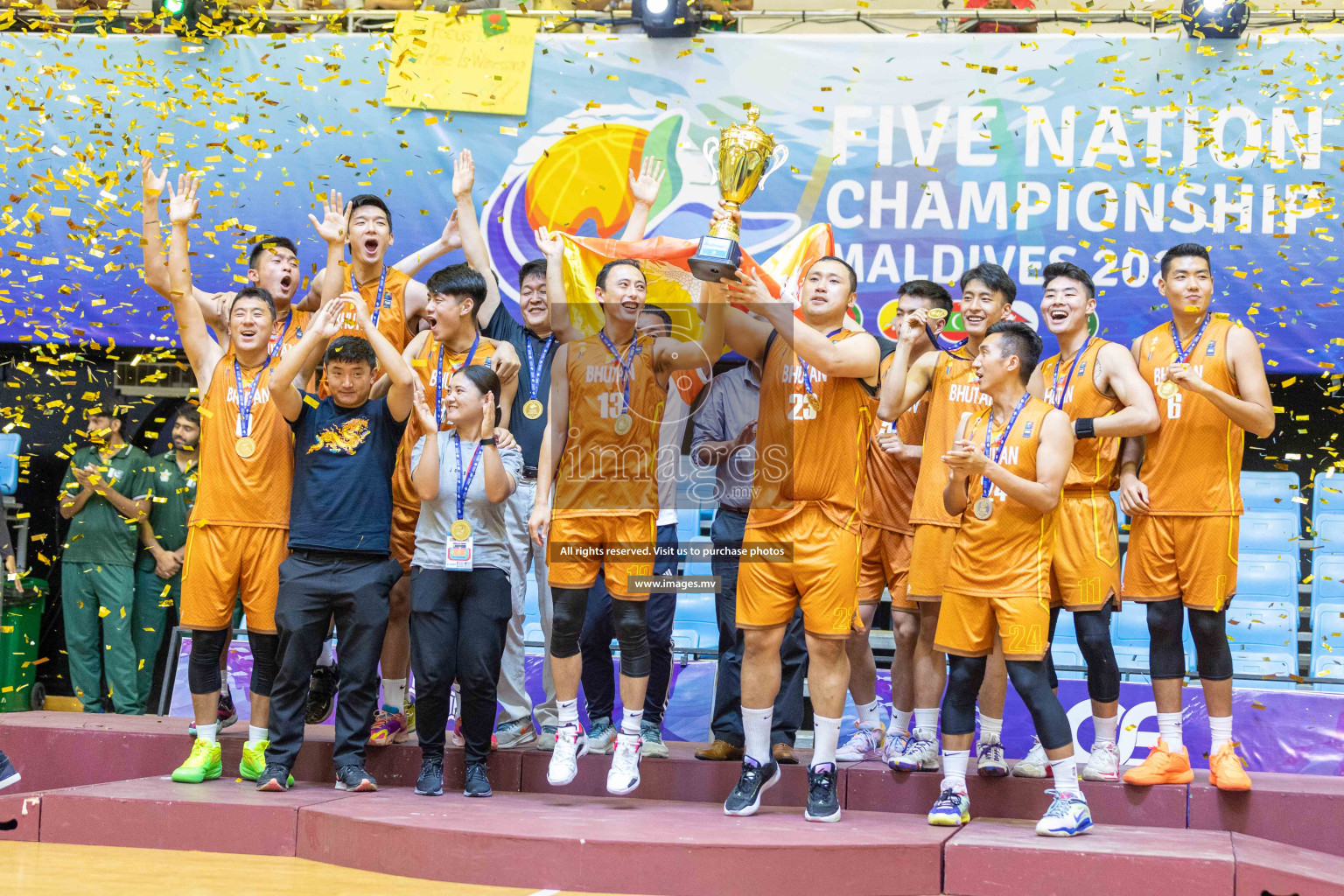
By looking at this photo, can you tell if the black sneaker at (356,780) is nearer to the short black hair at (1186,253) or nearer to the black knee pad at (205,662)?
the black knee pad at (205,662)

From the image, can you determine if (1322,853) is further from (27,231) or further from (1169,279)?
(27,231)

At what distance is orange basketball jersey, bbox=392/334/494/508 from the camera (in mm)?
4750

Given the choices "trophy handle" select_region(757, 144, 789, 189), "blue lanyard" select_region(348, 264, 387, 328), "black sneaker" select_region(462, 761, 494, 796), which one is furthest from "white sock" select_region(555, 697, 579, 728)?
"trophy handle" select_region(757, 144, 789, 189)

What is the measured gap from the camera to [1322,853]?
4074mm

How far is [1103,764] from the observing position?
440 cm

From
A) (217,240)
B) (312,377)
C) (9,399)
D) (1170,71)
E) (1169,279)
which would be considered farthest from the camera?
(9,399)

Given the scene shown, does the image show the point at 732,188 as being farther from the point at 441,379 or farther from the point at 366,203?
the point at 366,203

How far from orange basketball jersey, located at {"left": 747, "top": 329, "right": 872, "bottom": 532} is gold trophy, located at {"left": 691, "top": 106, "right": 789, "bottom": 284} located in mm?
494

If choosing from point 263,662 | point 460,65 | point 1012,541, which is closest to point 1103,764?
point 1012,541

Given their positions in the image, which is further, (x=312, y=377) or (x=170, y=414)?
(x=170, y=414)

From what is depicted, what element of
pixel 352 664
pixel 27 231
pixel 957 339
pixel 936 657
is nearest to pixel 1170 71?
pixel 957 339

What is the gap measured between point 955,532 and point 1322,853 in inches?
64.9

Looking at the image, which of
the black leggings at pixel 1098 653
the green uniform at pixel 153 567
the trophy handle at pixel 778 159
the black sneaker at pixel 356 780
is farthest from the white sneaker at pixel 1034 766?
the green uniform at pixel 153 567

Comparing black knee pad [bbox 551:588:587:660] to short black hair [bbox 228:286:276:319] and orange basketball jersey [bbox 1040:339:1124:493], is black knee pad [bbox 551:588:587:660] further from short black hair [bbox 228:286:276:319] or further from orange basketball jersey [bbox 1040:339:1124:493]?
orange basketball jersey [bbox 1040:339:1124:493]
